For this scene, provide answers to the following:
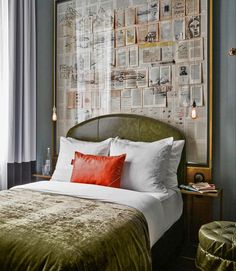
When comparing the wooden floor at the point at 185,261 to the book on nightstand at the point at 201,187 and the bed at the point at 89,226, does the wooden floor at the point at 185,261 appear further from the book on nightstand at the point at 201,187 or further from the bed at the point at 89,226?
the book on nightstand at the point at 201,187

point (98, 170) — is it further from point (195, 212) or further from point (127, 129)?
point (195, 212)

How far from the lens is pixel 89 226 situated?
159cm

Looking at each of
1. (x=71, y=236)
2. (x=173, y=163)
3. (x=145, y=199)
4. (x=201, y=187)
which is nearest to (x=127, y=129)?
(x=173, y=163)

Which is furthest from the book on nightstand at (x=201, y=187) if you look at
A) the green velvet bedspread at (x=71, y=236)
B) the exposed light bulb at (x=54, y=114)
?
the exposed light bulb at (x=54, y=114)

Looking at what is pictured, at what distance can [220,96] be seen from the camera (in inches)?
108

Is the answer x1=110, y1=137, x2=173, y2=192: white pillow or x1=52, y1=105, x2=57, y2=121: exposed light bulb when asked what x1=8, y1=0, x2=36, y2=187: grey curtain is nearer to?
x1=52, y1=105, x2=57, y2=121: exposed light bulb

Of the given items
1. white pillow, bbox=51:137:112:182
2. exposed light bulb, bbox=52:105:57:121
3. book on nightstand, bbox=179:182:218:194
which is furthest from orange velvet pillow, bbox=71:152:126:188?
exposed light bulb, bbox=52:105:57:121

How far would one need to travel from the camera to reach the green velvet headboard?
2.88 m

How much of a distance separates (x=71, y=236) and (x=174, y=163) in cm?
150

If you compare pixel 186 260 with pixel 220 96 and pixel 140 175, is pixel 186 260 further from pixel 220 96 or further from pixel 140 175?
pixel 220 96

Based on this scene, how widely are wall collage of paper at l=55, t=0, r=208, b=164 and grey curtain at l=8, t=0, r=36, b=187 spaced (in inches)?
12.9

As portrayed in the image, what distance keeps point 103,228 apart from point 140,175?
100cm

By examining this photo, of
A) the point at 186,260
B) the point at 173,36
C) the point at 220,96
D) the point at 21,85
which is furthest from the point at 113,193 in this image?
the point at 21,85

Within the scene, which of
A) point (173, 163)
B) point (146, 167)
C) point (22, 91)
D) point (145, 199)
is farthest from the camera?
point (22, 91)
